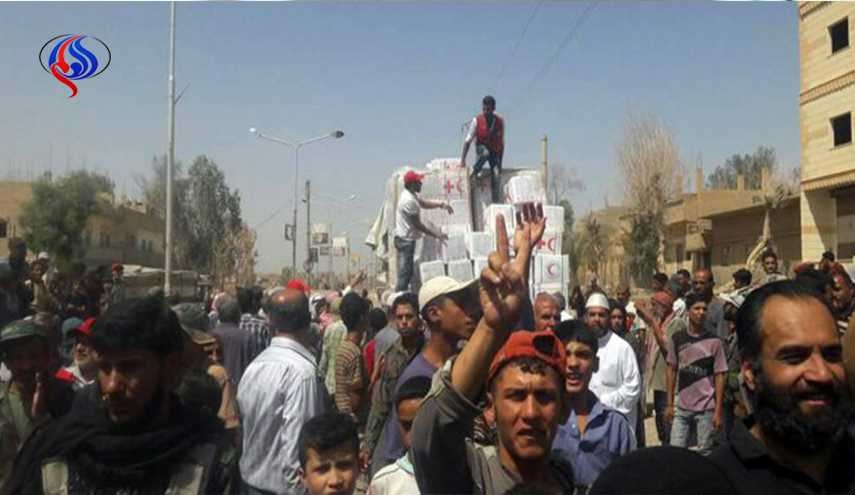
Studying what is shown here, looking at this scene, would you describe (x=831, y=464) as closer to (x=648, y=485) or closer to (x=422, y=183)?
(x=648, y=485)

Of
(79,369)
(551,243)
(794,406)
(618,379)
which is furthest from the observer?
(551,243)

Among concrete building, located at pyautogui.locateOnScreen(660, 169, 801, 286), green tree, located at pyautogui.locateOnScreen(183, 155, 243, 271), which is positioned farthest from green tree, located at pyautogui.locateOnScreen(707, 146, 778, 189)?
green tree, located at pyautogui.locateOnScreen(183, 155, 243, 271)

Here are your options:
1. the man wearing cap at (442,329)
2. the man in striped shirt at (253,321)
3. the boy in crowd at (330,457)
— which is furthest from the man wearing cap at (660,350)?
the boy in crowd at (330,457)

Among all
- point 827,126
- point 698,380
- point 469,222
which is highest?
point 827,126

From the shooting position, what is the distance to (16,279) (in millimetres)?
5770

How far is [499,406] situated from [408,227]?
5.50m

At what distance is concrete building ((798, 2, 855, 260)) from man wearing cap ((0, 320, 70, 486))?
18.2 metres

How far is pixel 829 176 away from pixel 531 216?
18442 millimetres

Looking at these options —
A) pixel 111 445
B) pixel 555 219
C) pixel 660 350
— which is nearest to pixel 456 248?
pixel 555 219

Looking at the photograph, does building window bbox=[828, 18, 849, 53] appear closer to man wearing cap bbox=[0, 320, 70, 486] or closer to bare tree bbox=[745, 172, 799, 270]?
bare tree bbox=[745, 172, 799, 270]

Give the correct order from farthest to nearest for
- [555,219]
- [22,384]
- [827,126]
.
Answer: [827,126], [555,219], [22,384]

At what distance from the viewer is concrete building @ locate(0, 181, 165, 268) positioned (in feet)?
27.0

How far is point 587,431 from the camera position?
324 cm

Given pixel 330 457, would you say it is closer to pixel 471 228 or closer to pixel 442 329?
pixel 442 329
